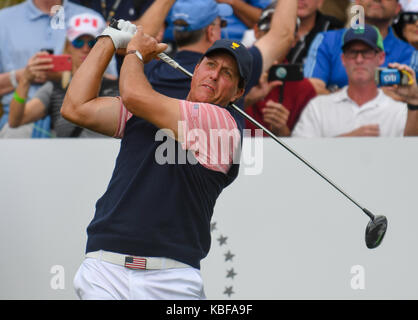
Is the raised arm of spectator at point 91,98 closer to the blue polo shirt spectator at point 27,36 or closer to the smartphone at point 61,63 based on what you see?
the smartphone at point 61,63

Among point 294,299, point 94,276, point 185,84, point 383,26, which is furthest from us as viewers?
point 383,26

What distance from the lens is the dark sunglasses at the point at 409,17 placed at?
17.3 feet

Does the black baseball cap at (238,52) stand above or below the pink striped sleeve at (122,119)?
above

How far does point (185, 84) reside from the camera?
428cm

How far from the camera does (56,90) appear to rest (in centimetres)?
516

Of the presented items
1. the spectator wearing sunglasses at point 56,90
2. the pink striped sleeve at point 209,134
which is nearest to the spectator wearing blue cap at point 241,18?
the spectator wearing sunglasses at point 56,90

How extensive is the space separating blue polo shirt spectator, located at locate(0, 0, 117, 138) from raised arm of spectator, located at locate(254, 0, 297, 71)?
3.97 feet

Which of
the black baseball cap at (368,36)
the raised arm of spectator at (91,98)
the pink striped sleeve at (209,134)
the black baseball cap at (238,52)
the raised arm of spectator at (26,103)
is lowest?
the pink striped sleeve at (209,134)

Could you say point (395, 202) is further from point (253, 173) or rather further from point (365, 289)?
point (253, 173)

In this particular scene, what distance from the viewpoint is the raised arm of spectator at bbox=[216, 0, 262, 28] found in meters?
5.51

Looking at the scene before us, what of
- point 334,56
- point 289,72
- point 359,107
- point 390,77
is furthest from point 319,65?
point 390,77

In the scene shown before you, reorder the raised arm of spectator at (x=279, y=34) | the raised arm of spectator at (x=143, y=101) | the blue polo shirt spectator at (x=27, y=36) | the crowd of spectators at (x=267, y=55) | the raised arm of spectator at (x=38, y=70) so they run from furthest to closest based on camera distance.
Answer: the blue polo shirt spectator at (x=27, y=36), the raised arm of spectator at (x=38, y=70), the crowd of spectators at (x=267, y=55), the raised arm of spectator at (x=279, y=34), the raised arm of spectator at (x=143, y=101)

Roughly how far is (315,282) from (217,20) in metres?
1.61

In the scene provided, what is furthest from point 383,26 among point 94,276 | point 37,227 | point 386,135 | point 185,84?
point 94,276
